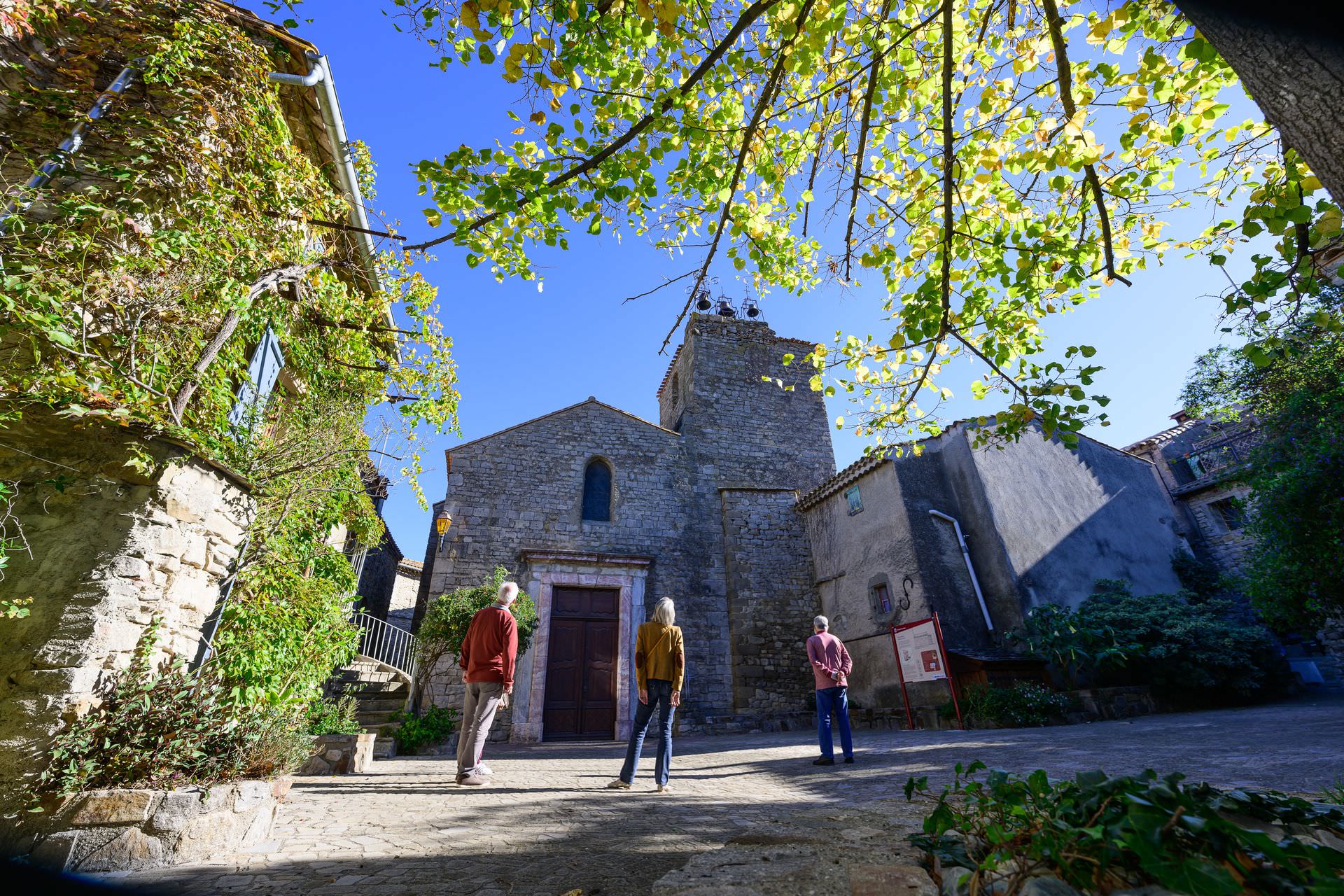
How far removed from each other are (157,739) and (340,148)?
5.49m

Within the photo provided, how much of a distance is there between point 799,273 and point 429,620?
7.63m

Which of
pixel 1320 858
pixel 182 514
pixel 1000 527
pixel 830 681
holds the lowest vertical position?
pixel 1320 858

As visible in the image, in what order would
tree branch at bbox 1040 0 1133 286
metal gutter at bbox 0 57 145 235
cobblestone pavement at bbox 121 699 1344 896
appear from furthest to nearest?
metal gutter at bbox 0 57 145 235 → tree branch at bbox 1040 0 1133 286 → cobblestone pavement at bbox 121 699 1344 896

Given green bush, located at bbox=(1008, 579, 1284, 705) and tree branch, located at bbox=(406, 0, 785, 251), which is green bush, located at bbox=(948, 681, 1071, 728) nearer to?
green bush, located at bbox=(1008, 579, 1284, 705)

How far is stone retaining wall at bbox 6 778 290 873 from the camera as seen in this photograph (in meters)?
2.36

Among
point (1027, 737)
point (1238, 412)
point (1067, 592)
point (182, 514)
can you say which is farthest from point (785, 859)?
point (1238, 412)

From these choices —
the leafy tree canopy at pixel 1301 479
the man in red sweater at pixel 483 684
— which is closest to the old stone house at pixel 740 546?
the leafy tree canopy at pixel 1301 479

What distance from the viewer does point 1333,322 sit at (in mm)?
3051

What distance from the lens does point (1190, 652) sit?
902 cm

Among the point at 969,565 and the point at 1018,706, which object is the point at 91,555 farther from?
the point at 969,565

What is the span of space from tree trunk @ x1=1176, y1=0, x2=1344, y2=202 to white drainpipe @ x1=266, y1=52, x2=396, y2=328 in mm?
5308

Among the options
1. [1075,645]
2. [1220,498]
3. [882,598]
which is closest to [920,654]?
[882,598]

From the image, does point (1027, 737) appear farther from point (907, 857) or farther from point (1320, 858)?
point (1320, 858)

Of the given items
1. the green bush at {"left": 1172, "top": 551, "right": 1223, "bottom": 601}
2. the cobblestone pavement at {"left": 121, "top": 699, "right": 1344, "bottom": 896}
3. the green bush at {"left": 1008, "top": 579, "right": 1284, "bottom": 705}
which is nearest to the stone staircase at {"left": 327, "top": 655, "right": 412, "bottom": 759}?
the cobblestone pavement at {"left": 121, "top": 699, "right": 1344, "bottom": 896}
